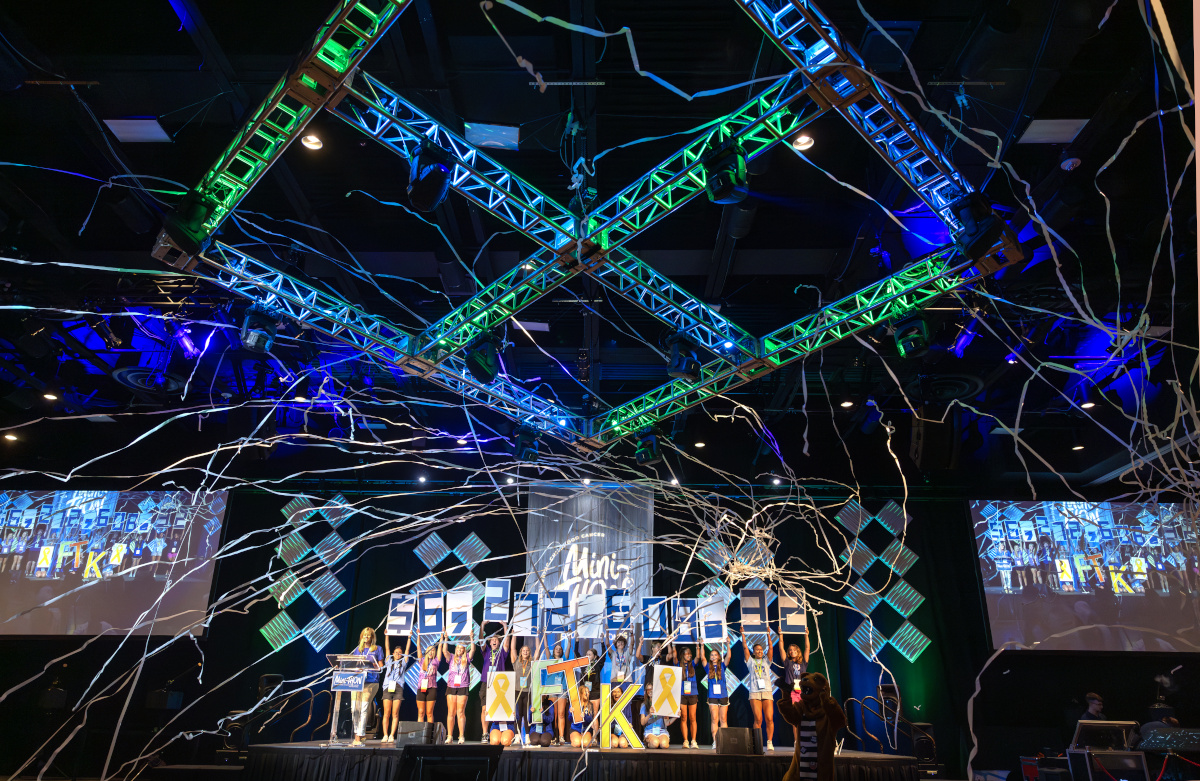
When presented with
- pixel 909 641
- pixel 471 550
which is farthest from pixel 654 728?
pixel 909 641

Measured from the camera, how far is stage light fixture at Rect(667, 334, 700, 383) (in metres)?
6.07

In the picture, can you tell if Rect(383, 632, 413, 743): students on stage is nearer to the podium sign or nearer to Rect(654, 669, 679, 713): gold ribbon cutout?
the podium sign

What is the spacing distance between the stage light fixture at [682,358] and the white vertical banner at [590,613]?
15.5 feet

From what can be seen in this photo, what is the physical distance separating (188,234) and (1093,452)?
1156 cm

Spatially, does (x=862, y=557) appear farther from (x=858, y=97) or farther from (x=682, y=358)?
(x=858, y=97)

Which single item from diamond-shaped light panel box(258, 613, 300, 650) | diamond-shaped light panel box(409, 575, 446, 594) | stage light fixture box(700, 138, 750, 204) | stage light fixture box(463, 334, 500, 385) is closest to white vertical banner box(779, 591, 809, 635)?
diamond-shaped light panel box(409, 575, 446, 594)

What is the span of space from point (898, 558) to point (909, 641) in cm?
120

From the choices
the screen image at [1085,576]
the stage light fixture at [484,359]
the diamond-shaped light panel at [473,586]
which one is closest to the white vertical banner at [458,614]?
the diamond-shaped light panel at [473,586]

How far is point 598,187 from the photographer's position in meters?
5.78

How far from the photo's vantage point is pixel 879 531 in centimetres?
1088

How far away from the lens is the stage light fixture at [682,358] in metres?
6.07

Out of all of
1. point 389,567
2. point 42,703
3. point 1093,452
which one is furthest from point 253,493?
point 1093,452

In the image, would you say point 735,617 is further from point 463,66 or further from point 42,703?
point 42,703

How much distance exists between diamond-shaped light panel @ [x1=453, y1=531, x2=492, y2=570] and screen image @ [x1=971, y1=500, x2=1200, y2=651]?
299 inches
